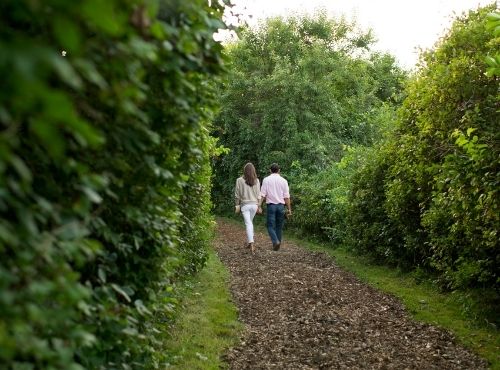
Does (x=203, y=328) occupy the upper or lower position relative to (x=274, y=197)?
lower

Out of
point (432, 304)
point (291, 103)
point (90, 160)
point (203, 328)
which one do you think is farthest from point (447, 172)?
point (291, 103)

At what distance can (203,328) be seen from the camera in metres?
6.51

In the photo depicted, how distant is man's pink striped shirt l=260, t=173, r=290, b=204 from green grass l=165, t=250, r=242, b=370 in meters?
4.05

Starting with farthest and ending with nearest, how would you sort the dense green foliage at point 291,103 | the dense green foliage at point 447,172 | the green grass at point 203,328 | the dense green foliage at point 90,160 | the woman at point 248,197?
the dense green foliage at point 291,103, the woman at point 248,197, the dense green foliage at point 447,172, the green grass at point 203,328, the dense green foliage at point 90,160

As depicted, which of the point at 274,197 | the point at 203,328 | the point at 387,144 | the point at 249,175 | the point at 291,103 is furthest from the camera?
the point at 291,103

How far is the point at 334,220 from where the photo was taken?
14828mm

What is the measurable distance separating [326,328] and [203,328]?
1.50 meters

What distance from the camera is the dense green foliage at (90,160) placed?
1288 millimetres

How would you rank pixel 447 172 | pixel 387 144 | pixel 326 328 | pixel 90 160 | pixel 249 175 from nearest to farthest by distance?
pixel 90 160 → pixel 326 328 → pixel 447 172 → pixel 387 144 → pixel 249 175

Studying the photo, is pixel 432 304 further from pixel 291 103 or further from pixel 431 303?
pixel 291 103

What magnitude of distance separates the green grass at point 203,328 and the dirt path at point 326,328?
0.18 meters

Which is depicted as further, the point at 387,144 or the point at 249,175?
the point at 249,175

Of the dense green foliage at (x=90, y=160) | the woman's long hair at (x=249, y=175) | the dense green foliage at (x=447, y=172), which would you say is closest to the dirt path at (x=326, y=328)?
the dense green foliage at (x=447, y=172)

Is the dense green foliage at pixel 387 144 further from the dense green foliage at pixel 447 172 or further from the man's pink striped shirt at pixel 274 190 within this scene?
the man's pink striped shirt at pixel 274 190
